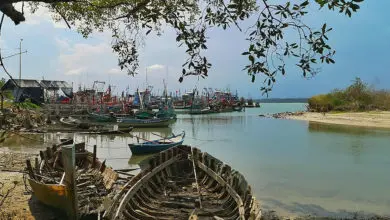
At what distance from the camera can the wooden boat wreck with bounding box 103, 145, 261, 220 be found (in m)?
7.51

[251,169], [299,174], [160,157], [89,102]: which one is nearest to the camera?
[160,157]

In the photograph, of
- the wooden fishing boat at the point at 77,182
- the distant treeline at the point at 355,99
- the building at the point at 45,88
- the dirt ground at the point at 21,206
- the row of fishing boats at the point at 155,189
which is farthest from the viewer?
the distant treeline at the point at 355,99

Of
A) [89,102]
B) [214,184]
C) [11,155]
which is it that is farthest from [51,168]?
[89,102]

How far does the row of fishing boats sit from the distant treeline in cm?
4749

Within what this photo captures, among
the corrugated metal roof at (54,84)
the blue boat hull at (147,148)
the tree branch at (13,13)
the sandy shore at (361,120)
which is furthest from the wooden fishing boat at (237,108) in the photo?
the tree branch at (13,13)

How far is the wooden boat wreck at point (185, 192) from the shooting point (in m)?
7.51

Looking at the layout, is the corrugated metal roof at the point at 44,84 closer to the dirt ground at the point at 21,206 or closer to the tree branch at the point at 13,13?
the dirt ground at the point at 21,206

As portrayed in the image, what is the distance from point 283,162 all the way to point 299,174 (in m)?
3.49

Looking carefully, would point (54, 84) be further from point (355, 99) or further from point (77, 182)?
point (77, 182)

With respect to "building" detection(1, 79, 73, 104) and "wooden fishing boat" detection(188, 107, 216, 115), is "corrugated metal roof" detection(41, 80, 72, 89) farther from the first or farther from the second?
"wooden fishing boat" detection(188, 107, 216, 115)

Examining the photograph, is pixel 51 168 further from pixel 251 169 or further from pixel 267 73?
pixel 251 169

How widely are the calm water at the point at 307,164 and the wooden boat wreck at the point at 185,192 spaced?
→ 2.69 metres

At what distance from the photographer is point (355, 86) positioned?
183 feet

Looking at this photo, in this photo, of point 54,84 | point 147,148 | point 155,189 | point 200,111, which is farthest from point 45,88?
point 155,189
